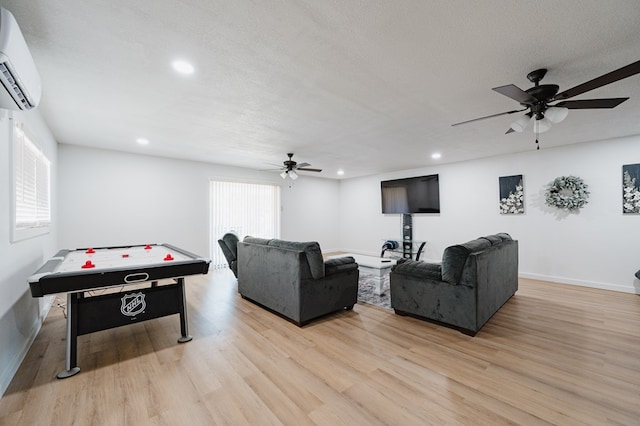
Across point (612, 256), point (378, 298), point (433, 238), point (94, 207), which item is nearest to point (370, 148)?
point (378, 298)

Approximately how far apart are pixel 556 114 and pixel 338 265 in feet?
8.59

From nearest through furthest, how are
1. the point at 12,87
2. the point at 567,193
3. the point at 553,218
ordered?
1. the point at 12,87
2. the point at 567,193
3. the point at 553,218

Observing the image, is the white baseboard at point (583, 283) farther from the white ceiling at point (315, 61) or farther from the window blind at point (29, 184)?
the window blind at point (29, 184)

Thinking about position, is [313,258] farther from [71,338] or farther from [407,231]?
[407,231]

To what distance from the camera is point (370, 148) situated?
5.07 metres

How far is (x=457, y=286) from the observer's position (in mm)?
2846

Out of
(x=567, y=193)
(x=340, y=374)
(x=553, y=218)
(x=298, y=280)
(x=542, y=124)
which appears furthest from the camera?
(x=553, y=218)

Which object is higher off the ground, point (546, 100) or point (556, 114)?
point (546, 100)

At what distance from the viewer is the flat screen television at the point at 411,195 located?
682 cm

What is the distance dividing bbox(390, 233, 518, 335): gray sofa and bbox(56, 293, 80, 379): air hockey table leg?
314 centimetres

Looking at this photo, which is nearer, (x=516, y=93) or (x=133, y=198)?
(x=516, y=93)

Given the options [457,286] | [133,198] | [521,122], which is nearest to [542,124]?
[521,122]

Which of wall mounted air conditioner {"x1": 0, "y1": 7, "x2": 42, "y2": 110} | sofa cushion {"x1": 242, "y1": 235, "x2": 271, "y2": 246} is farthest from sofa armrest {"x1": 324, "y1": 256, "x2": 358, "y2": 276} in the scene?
wall mounted air conditioner {"x1": 0, "y1": 7, "x2": 42, "y2": 110}

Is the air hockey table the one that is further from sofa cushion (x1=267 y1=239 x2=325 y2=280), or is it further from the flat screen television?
the flat screen television
